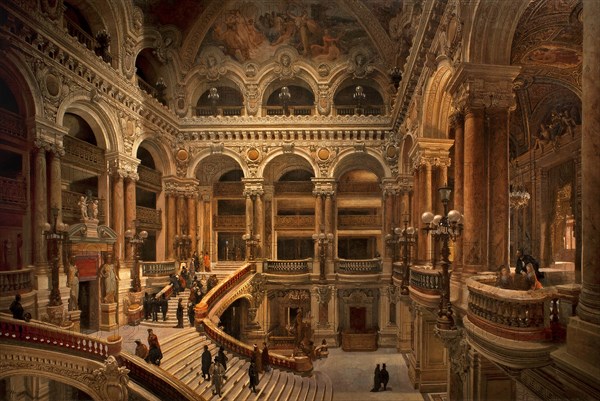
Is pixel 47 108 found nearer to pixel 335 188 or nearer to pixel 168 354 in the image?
pixel 168 354

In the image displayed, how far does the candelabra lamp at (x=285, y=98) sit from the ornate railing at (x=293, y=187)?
4205 mm

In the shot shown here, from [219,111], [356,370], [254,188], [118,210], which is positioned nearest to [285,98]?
[219,111]

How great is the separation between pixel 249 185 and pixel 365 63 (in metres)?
9.42

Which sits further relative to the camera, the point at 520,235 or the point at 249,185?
the point at 249,185

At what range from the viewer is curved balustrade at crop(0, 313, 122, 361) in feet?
26.6

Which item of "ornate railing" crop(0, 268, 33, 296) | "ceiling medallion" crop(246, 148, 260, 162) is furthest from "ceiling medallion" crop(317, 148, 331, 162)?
"ornate railing" crop(0, 268, 33, 296)

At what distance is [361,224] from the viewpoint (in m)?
23.4

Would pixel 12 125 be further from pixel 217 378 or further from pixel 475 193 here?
pixel 475 193

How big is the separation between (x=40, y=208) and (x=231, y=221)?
13091 mm

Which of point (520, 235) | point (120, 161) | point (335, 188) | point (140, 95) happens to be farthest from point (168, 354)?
point (520, 235)

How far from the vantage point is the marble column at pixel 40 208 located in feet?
33.8

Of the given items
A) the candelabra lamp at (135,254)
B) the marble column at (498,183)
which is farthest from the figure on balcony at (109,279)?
the marble column at (498,183)

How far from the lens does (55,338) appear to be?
8.81 m

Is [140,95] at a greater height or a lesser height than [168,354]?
greater
